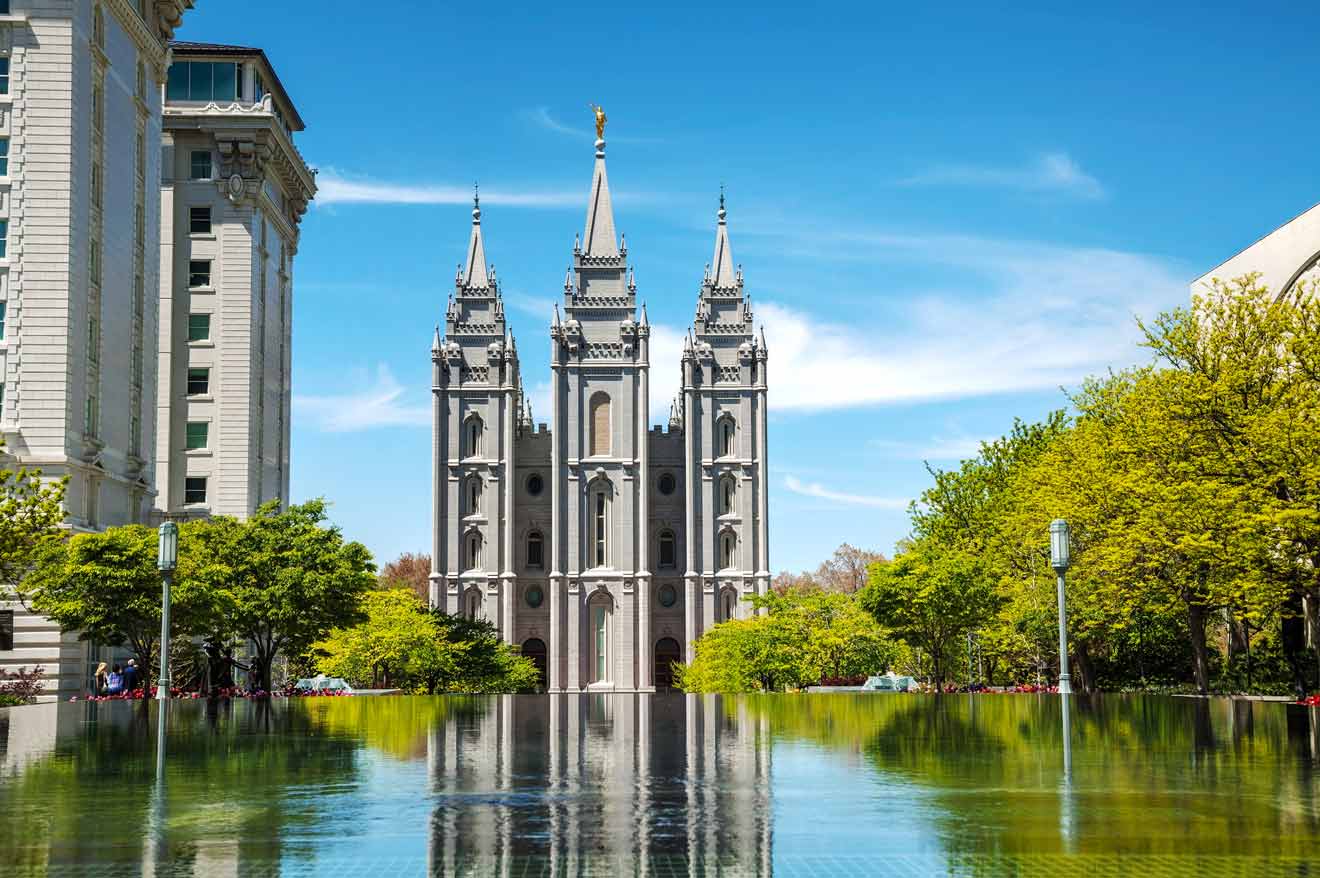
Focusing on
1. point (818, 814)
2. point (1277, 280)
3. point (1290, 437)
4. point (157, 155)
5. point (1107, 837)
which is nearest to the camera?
point (1107, 837)

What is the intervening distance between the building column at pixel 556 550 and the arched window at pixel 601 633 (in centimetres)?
212

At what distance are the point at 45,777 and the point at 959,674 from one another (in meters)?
52.0

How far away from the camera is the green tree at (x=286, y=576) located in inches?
1778

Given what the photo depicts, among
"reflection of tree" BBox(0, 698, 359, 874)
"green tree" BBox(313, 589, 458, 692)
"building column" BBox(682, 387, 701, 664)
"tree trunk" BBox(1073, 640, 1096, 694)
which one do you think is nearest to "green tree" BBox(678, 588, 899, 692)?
"tree trunk" BBox(1073, 640, 1096, 694)

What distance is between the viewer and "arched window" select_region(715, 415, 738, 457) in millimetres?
97750

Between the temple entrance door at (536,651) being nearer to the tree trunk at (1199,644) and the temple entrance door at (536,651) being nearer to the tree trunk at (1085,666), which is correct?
the tree trunk at (1085,666)

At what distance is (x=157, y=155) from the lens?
2371 inches

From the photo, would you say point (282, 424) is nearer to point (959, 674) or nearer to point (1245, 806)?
point (959, 674)

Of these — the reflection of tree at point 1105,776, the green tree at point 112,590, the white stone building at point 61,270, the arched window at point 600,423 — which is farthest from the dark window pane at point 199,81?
the reflection of tree at point 1105,776

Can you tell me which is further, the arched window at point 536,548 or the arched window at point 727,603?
the arched window at point 536,548

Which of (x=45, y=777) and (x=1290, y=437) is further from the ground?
(x=1290, y=437)

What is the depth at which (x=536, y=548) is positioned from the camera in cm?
9944

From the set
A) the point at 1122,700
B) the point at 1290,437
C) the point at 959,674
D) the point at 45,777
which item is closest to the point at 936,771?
the point at 45,777

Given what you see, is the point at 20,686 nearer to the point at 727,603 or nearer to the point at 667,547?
the point at 727,603
